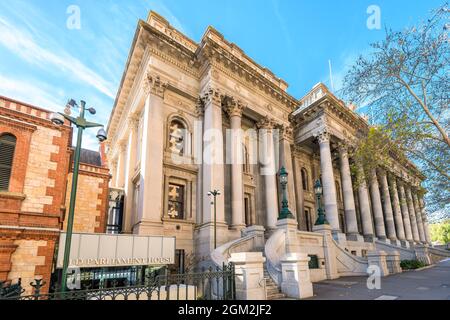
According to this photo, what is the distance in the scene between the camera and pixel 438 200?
1212cm

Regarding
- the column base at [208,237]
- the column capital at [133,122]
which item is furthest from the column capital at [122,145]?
the column base at [208,237]

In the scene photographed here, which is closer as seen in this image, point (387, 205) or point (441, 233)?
point (387, 205)

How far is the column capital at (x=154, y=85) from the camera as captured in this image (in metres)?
16.6

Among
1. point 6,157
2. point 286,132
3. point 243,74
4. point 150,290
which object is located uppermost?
point 243,74

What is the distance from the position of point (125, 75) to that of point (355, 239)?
23.2m

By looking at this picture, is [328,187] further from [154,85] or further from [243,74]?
[154,85]

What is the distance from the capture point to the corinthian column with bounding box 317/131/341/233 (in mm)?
21000

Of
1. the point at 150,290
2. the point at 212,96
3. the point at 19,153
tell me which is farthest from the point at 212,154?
the point at 150,290

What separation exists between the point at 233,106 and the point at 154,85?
568 centimetres

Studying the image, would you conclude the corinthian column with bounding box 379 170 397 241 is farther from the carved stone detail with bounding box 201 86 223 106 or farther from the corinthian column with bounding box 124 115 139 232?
the corinthian column with bounding box 124 115 139 232

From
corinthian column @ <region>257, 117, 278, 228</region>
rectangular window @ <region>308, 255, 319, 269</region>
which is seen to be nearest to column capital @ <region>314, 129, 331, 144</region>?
corinthian column @ <region>257, 117, 278, 228</region>

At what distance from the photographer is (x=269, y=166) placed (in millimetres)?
20188
